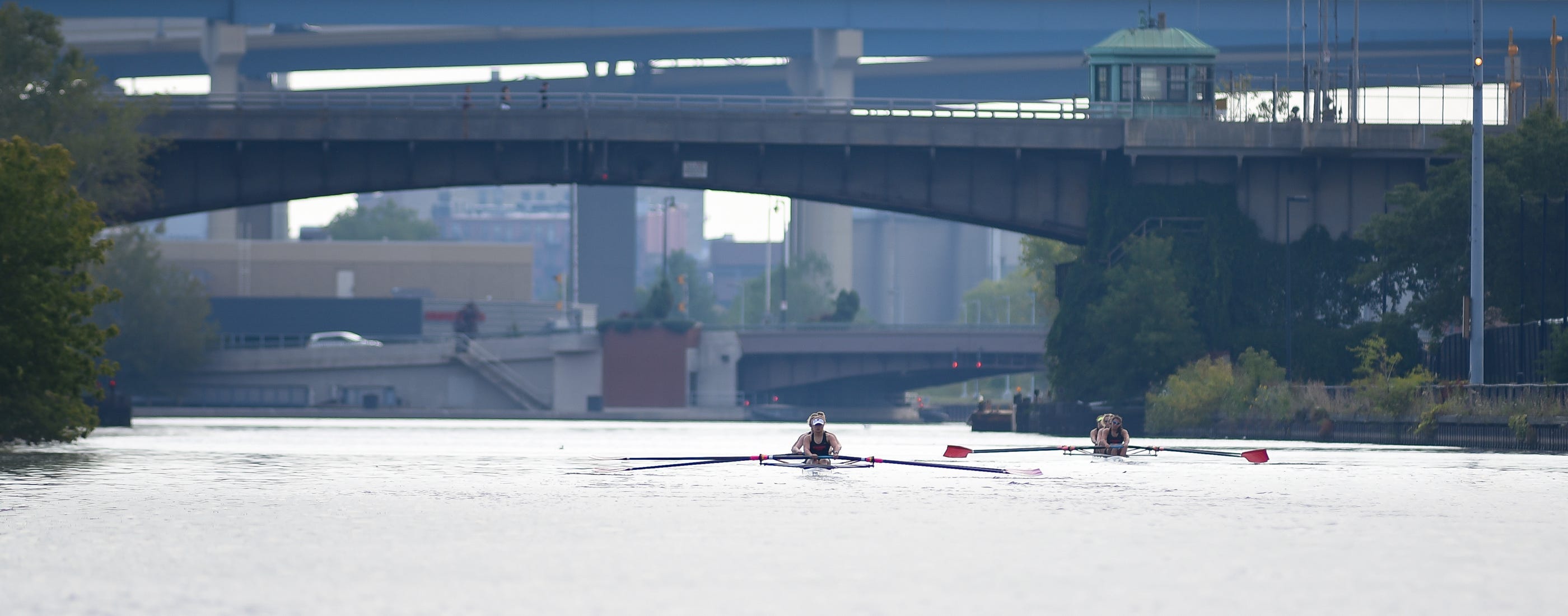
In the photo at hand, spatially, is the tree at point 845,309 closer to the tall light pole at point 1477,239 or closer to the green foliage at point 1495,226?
the green foliage at point 1495,226

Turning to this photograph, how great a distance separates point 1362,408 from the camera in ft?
211

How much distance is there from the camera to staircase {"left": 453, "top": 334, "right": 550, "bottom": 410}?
131m

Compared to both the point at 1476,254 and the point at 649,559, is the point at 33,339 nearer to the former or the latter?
the point at 649,559

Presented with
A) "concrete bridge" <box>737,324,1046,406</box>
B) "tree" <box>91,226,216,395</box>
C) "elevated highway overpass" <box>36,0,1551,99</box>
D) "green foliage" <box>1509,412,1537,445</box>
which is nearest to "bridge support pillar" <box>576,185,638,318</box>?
"elevated highway overpass" <box>36,0,1551,99</box>

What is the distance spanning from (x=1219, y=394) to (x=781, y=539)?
172ft

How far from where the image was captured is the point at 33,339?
49875 millimetres

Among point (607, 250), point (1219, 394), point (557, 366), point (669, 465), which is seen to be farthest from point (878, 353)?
point (669, 465)

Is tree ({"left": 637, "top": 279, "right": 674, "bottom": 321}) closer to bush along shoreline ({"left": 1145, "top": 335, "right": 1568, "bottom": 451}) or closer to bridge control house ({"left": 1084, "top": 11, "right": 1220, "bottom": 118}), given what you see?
bridge control house ({"left": 1084, "top": 11, "right": 1220, "bottom": 118})

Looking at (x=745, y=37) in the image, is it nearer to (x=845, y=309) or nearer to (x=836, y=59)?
(x=836, y=59)

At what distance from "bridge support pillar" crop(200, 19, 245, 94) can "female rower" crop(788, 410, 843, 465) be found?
3625 inches

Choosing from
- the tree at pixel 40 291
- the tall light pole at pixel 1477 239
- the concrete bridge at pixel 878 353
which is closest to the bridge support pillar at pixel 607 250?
the concrete bridge at pixel 878 353

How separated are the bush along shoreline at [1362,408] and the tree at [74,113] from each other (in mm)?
39142

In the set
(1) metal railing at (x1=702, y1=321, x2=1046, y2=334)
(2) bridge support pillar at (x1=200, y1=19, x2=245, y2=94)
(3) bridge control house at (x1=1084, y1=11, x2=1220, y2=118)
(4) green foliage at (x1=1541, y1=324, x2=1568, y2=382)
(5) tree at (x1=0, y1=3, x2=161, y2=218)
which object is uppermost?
(2) bridge support pillar at (x1=200, y1=19, x2=245, y2=94)

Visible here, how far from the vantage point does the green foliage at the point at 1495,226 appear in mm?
65500
